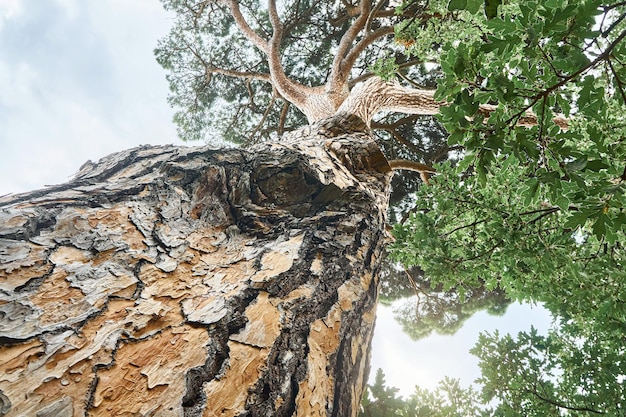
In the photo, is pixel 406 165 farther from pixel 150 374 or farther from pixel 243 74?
pixel 150 374

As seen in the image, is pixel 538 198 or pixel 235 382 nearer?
pixel 235 382

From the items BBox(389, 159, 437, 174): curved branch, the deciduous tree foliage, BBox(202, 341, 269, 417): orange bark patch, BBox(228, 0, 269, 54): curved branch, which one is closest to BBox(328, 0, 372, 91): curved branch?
the deciduous tree foliage

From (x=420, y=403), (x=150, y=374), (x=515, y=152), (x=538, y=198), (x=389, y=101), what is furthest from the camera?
(x=389, y=101)

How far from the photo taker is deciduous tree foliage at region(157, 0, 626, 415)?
1271 mm

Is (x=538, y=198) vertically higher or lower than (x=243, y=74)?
lower

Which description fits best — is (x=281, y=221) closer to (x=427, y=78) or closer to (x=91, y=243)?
(x=91, y=243)

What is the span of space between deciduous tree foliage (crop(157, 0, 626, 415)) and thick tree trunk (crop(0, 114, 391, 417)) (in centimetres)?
83

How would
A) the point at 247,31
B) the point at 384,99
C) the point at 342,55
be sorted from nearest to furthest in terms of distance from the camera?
the point at 384,99
the point at 342,55
the point at 247,31

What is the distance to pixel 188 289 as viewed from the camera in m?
1.38

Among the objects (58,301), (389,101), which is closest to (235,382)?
(58,301)

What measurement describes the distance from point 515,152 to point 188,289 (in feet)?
4.61

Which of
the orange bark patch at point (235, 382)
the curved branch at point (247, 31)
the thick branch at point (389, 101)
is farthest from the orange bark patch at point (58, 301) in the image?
the curved branch at point (247, 31)

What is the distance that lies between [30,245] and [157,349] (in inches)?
23.7

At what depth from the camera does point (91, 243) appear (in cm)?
132
